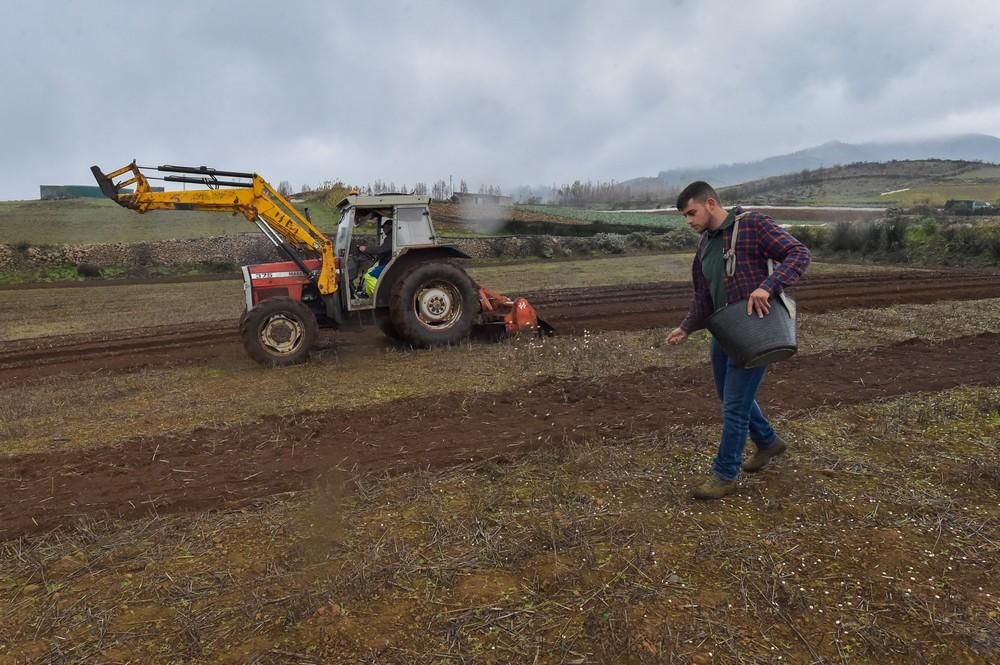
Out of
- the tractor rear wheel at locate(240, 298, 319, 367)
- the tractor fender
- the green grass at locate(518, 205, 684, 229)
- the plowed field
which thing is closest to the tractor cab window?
the tractor fender

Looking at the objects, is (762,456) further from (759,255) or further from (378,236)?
(378,236)

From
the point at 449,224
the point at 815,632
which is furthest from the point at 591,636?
Result: the point at 449,224

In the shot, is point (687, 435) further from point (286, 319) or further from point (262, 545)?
point (286, 319)

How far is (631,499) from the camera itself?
145 inches

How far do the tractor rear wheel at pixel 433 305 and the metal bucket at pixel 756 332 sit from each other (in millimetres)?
5713

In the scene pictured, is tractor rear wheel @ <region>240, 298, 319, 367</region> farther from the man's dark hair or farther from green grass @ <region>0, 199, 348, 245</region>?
green grass @ <region>0, 199, 348, 245</region>

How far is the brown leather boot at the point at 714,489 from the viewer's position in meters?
3.62

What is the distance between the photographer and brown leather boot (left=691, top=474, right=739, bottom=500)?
11.9ft

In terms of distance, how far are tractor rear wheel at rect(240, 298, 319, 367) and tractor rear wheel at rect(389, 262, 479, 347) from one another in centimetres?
120

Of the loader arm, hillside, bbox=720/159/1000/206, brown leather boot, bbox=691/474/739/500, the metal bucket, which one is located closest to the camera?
the metal bucket

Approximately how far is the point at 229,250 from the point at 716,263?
25.5 m

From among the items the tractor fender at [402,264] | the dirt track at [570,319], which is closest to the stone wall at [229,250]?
the dirt track at [570,319]

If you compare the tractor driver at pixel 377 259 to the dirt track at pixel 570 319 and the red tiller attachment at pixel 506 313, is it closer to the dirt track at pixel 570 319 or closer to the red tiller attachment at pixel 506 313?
the dirt track at pixel 570 319

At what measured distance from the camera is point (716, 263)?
3.63m
